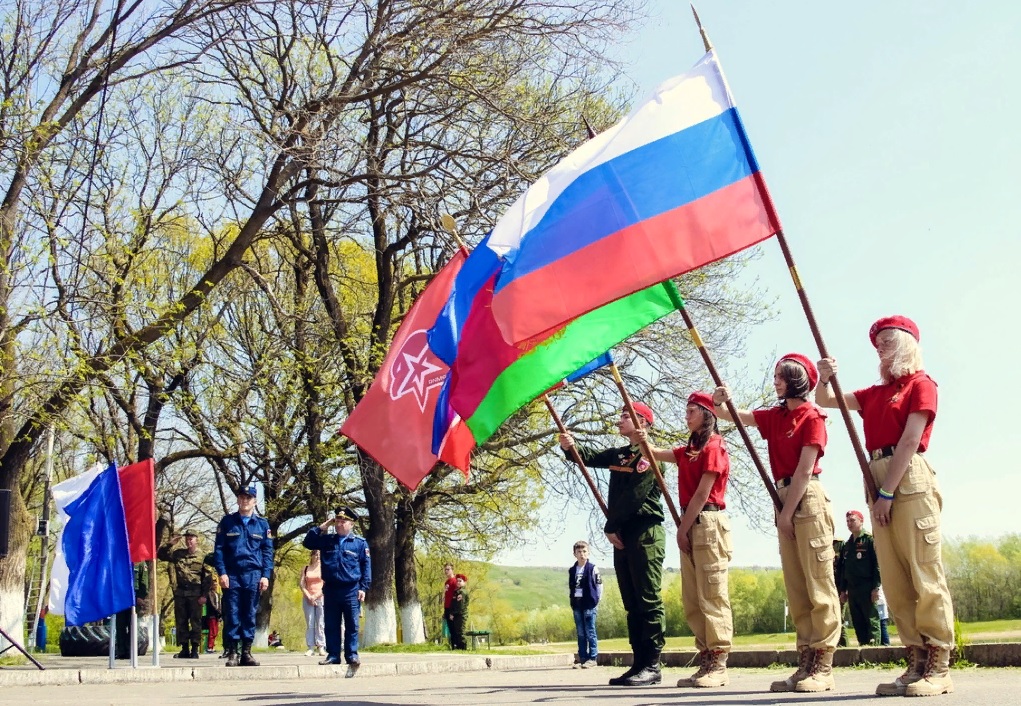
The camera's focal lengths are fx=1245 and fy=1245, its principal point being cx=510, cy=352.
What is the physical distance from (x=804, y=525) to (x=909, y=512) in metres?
0.91

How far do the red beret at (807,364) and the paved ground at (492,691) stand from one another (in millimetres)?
1867

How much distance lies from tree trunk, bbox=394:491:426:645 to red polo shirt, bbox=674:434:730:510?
18311 millimetres

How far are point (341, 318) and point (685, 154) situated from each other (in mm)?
16977

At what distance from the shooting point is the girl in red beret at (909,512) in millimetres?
6531

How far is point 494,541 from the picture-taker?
31344mm

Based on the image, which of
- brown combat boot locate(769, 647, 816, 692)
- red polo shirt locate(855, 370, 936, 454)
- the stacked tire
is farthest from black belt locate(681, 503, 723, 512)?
the stacked tire

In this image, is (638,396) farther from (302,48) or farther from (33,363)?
(33,363)

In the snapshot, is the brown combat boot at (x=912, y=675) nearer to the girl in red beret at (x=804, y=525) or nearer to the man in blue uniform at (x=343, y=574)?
the girl in red beret at (x=804, y=525)

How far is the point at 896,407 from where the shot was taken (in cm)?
671

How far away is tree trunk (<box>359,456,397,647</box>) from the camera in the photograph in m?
24.2

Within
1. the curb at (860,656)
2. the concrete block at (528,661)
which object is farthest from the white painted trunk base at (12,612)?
the curb at (860,656)

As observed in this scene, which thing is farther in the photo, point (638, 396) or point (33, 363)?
point (638, 396)

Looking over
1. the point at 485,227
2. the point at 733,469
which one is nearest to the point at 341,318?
the point at 485,227

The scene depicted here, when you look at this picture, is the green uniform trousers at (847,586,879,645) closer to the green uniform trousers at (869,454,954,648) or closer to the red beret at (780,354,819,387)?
the red beret at (780,354,819,387)
